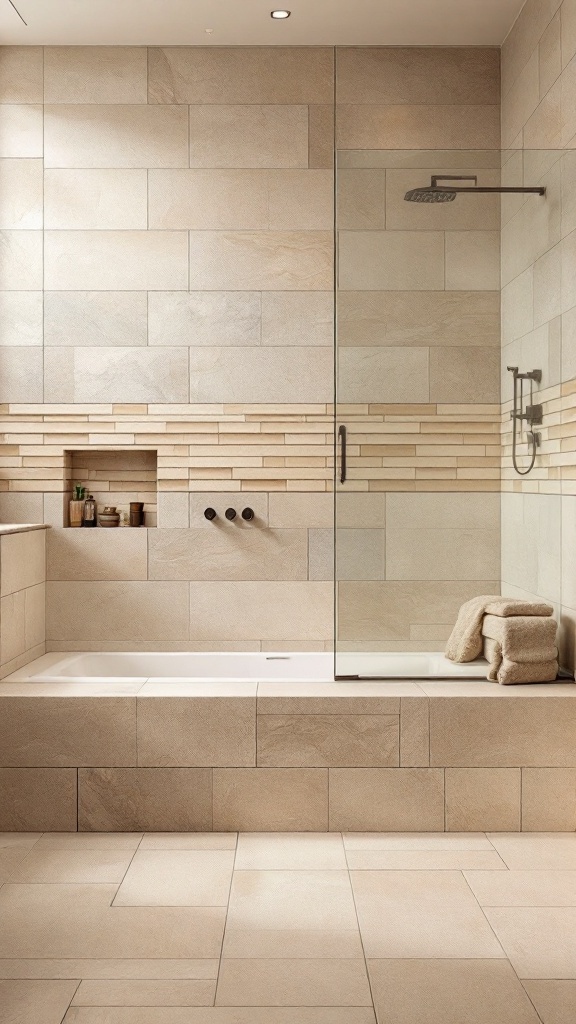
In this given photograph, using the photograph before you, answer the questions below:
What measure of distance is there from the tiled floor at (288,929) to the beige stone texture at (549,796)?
0.22 ft

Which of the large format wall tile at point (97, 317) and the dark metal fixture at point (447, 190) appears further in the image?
the large format wall tile at point (97, 317)

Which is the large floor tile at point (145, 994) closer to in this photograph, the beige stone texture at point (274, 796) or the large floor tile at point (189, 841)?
the large floor tile at point (189, 841)

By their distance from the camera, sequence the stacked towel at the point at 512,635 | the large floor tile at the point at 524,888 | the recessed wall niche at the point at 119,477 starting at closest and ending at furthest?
1. the large floor tile at the point at 524,888
2. the stacked towel at the point at 512,635
3. the recessed wall niche at the point at 119,477

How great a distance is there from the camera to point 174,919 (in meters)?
2.35

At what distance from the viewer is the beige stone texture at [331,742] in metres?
2.96

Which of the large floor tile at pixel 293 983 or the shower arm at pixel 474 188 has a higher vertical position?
the shower arm at pixel 474 188

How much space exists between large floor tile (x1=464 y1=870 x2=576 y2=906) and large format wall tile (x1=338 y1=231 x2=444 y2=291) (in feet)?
6.21

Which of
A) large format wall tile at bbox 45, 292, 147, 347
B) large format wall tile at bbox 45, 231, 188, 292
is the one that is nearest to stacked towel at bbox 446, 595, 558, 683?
large format wall tile at bbox 45, 292, 147, 347

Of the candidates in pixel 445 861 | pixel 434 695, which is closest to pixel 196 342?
pixel 434 695

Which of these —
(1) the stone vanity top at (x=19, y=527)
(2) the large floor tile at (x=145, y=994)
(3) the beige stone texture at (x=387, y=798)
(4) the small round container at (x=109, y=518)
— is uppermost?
(4) the small round container at (x=109, y=518)

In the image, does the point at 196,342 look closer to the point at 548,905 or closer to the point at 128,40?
the point at 128,40

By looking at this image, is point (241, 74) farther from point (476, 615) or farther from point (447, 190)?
point (476, 615)

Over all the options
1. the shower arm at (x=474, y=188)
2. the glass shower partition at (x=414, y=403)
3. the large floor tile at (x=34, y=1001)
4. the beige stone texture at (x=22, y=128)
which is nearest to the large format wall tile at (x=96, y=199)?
the beige stone texture at (x=22, y=128)

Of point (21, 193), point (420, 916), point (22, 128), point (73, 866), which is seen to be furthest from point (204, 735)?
point (22, 128)
